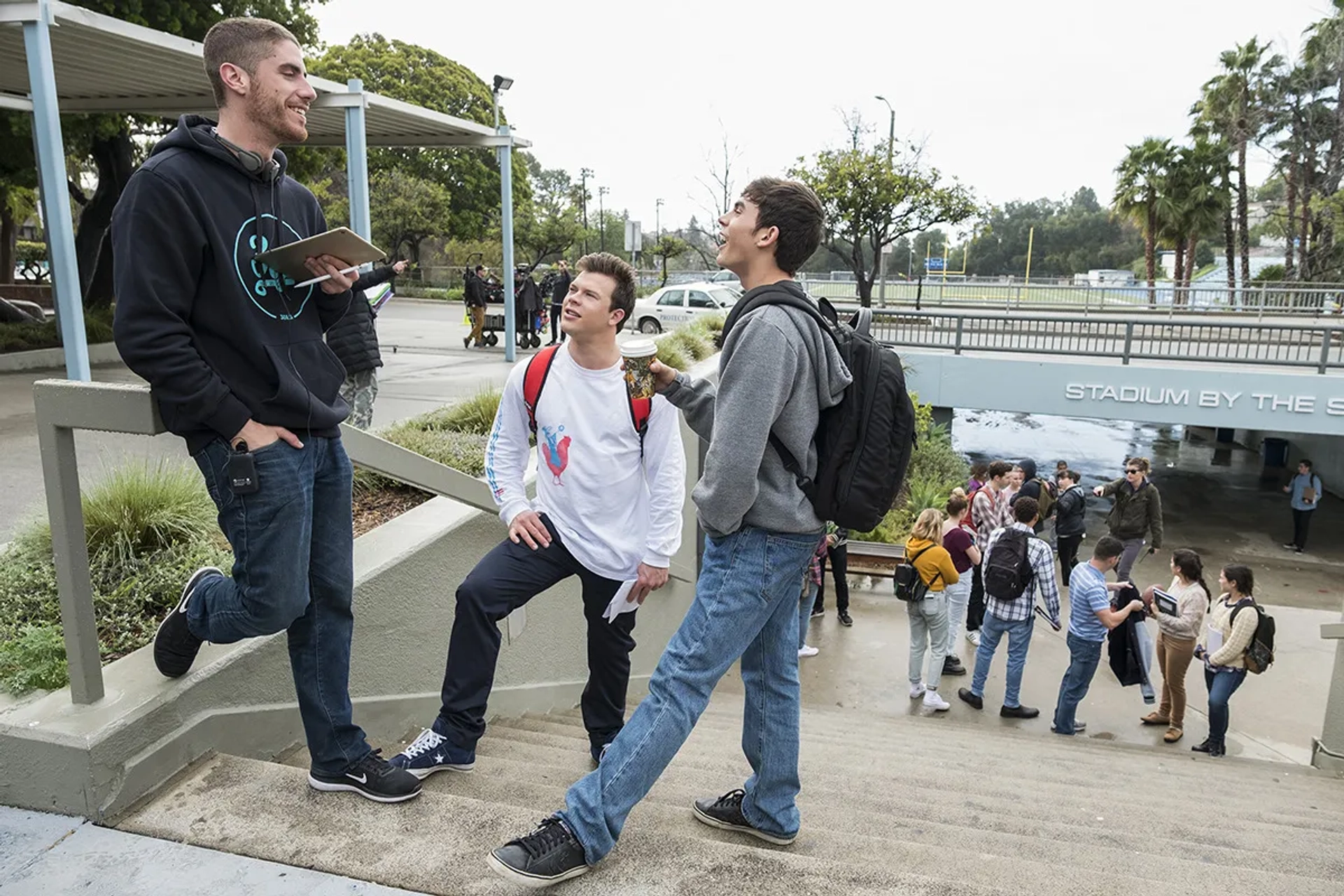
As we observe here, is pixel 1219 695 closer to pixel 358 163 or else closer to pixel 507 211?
pixel 358 163

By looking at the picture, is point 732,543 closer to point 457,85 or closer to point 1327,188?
point 1327,188

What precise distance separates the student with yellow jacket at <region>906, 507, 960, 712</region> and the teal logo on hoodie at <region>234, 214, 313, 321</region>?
5481 millimetres

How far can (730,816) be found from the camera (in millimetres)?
2643

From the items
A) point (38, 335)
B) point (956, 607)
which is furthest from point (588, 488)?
point (38, 335)

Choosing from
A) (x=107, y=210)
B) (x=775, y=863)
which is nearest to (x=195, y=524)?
(x=775, y=863)

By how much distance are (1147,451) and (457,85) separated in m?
33.4

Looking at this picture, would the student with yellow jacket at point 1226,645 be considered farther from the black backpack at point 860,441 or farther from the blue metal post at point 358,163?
the blue metal post at point 358,163

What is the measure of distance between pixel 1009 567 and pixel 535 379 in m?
4.78

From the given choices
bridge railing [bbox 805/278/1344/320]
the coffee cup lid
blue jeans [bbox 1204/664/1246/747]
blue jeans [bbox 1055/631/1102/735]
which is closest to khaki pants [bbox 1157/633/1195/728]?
blue jeans [bbox 1204/664/1246/747]

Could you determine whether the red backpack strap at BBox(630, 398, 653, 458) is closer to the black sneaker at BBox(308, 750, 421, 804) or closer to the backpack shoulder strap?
the backpack shoulder strap

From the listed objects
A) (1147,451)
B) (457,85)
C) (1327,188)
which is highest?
(457,85)

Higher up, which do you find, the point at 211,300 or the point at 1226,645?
the point at 211,300

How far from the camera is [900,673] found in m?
8.29

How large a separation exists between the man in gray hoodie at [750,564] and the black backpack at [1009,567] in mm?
4493
